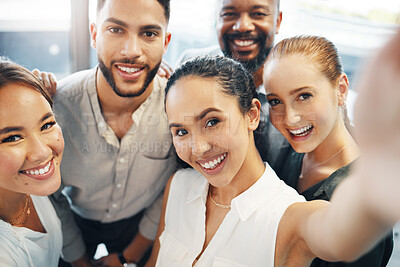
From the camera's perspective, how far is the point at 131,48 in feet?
3.75

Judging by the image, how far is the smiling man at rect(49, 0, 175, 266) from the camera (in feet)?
3.83

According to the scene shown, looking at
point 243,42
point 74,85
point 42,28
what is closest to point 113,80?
point 74,85

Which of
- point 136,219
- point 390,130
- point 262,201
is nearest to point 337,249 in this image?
point 390,130

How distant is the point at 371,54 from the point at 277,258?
609 millimetres

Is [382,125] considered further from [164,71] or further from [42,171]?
[164,71]

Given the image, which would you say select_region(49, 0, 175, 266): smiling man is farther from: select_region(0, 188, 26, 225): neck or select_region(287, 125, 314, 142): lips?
select_region(287, 125, 314, 142): lips

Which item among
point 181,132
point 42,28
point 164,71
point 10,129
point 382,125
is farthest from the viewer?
point 42,28

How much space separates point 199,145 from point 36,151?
432mm

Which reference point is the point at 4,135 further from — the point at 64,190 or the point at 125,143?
the point at 64,190

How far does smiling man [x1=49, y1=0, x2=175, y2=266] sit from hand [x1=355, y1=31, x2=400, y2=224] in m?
0.86

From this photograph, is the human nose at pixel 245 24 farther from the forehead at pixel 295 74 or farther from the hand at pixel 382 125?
the hand at pixel 382 125

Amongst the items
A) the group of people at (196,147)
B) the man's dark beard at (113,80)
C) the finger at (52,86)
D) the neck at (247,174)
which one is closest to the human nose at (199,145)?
the group of people at (196,147)

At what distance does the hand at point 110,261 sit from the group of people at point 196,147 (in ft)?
0.58

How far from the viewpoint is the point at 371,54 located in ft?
1.41
